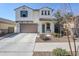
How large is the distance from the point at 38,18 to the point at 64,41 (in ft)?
2.35

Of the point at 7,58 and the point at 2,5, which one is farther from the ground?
the point at 2,5

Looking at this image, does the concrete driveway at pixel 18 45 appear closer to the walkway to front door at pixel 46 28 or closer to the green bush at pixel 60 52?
the walkway to front door at pixel 46 28

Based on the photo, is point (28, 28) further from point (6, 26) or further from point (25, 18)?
point (6, 26)

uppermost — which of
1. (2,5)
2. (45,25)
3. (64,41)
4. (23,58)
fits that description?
(2,5)

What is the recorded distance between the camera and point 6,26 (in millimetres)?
4680

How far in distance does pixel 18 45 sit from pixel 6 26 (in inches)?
18.5

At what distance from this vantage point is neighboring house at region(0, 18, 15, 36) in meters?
4.59

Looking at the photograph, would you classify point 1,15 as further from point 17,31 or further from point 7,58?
point 7,58

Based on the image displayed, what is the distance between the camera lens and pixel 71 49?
460 cm

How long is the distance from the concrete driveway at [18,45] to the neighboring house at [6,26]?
0.47 ft

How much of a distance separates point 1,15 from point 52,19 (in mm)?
1039

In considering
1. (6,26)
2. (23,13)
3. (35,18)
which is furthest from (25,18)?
(6,26)

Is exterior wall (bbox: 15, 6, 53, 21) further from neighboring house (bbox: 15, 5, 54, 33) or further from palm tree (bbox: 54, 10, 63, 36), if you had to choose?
palm tree (bbox: 54, 10, 63, 36)

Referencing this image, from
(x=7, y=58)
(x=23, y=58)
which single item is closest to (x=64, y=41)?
(x=23, y=58)
